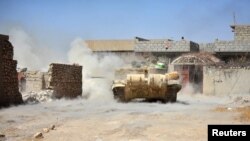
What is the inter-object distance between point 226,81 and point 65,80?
32.0 feet

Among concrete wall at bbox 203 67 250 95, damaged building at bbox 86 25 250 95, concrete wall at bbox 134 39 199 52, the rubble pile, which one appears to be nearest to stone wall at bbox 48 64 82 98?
the rubble pile

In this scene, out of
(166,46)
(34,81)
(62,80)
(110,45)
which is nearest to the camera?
(62,80)

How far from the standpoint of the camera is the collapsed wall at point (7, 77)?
45.9ft

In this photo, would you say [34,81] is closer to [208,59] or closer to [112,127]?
[208,59]

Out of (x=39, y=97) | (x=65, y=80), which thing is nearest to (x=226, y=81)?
(x=65, y=80)

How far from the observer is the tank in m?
16.0

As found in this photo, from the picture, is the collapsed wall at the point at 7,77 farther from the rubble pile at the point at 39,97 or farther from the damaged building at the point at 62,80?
the damaged building at the point at 62,80

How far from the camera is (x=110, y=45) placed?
38.9 m

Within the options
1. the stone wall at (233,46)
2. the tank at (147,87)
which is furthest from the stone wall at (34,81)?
the stone wall at (233,46)

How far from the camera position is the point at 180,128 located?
8.45 m

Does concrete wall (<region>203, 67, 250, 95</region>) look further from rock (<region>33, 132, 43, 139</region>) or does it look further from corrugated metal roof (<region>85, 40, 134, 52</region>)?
rock (<region>33, 132, 43, 139</region>)

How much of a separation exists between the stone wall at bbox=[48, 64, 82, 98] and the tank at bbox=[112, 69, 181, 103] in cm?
288

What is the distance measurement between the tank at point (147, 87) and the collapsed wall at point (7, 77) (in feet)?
13.7

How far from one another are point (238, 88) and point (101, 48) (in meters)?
18.4
